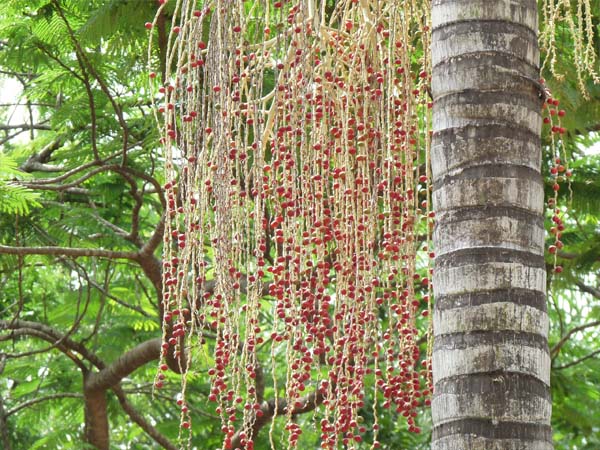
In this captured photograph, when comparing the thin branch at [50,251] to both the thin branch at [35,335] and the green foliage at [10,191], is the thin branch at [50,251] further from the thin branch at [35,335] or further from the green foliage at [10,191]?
the thin branch at [35,335]

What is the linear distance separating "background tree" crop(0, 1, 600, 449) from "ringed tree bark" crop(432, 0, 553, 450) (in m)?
2.38

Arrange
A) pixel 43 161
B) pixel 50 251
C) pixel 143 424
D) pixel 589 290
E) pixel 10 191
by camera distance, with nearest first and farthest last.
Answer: pixel 10 191 → pixel 50 251 → pixel 143 424 → pixel 589 290 → pixel 43 161

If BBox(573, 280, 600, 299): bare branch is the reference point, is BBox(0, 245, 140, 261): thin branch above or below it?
below

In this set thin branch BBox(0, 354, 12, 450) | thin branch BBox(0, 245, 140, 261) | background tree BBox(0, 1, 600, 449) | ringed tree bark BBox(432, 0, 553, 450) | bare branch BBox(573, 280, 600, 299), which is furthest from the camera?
bare branch BBox(573, 280, 600, 299)

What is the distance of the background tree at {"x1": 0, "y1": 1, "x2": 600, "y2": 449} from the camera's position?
5965 mm

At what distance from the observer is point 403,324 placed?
3299 millimetres

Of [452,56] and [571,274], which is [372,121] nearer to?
[452,56]

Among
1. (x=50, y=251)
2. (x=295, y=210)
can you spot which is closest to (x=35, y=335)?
(x=50, y=251)

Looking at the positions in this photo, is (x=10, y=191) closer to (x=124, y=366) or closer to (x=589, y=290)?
(x=124, y=366)

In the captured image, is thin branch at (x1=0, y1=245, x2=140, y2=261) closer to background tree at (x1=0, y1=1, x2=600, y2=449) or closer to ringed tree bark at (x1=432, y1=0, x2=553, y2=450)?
background tree at (x1=0, y1=1, x2=600, y2=449)

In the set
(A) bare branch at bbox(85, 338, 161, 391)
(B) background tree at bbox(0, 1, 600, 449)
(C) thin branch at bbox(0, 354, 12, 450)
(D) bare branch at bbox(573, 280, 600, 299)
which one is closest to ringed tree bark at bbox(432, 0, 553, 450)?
(B) background tree at bbox(0, 1, 600, 449)

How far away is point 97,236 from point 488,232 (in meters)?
4.50

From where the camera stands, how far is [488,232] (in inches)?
106

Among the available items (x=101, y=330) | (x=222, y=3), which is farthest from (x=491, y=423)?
(x=101, y=330)
